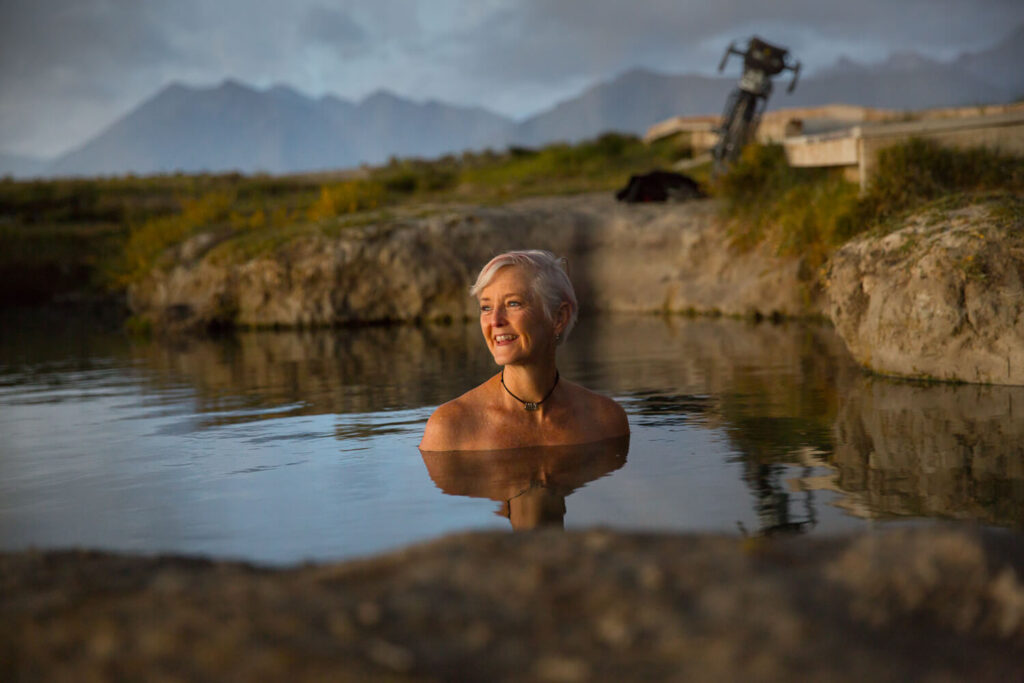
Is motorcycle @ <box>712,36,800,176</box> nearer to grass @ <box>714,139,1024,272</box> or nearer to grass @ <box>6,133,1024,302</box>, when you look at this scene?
grass @ <box>6,133,1024,302</box>

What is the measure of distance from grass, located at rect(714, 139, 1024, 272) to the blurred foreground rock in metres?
9.78

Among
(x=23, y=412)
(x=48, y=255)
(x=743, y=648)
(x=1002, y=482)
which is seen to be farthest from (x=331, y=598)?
(x=48, y=255)

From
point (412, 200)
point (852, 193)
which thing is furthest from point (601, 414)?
point (412, 200)

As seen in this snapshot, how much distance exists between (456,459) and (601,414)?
1.05m

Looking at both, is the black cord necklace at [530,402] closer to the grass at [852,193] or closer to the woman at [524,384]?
the woman at [524,384]

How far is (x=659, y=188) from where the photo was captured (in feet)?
70.8

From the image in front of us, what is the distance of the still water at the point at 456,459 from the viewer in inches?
189

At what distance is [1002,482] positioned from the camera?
5.21m

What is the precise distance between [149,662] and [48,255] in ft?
107

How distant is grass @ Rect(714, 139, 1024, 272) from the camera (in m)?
13.7

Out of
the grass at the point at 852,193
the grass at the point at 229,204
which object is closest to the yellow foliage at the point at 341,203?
the grass at the point at 229,204

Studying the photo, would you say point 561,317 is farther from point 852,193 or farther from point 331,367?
point 852,193

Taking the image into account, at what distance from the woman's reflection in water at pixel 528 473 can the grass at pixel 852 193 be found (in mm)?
6679

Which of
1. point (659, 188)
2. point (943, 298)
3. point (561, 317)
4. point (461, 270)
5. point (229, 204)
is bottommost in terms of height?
point (943, 298)
